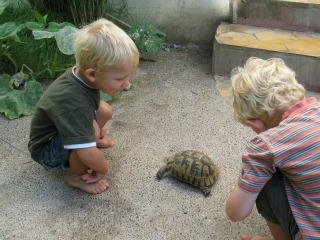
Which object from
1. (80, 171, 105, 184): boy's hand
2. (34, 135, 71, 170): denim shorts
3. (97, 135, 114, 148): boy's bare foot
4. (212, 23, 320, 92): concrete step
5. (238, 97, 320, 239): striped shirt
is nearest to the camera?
(238, 97, 320, 239): striped shirt

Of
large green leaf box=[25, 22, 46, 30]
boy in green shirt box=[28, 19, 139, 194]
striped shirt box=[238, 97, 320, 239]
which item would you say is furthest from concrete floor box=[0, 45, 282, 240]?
large green leaf box=[25, 22, 46, 30]

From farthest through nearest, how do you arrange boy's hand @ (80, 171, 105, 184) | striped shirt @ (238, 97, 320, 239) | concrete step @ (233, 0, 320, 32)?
1. concrete step @ (233, 0, 320, 32)
2. boy's hand @ (80, 171, 105, 184)
3. striped shirt @ (238, 97, 320, 239)

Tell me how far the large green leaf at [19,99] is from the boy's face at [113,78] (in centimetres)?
107

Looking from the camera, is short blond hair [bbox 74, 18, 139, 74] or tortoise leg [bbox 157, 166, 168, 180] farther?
tortoise leg [bbox 157, 166, 168, 180]

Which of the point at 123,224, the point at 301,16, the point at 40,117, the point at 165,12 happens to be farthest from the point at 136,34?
the point at 123,224

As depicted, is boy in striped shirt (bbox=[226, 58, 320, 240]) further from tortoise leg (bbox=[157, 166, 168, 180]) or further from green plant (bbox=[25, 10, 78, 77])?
green plant (bbox=[25, 10, 78, 77])

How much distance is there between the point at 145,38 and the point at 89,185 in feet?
5.73

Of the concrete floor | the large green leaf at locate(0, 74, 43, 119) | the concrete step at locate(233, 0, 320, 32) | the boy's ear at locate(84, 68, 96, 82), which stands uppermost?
the boy's ear at locate(84, 68, 96, 82)

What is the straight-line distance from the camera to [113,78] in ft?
6.24

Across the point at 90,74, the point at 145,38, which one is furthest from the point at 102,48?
the point at 145,38

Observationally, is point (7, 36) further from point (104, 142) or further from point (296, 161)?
point (296, 161)

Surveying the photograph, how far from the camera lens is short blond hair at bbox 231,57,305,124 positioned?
145 cm

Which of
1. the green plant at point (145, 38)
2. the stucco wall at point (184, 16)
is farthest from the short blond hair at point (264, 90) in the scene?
the stucco wall at point (184, 16)

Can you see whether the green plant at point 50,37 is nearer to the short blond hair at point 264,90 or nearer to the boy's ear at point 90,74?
the boy's ear at point 90,74
